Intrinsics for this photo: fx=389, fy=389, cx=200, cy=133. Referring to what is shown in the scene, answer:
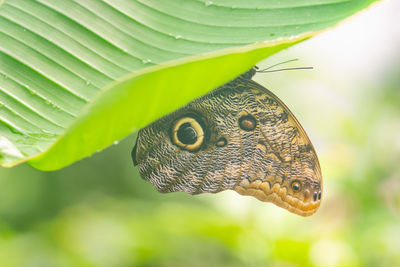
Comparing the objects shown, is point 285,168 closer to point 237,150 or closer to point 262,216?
point 237,150

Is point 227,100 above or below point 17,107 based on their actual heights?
above

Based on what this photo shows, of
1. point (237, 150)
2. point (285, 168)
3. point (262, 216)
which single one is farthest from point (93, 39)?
point (262, 216)

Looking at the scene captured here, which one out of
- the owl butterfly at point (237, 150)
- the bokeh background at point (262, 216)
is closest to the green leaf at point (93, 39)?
the owl butterfly at point (237, 150)

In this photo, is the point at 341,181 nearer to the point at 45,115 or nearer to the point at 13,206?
the point at 45,115

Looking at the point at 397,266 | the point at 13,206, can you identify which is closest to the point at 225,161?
the point at 397,266

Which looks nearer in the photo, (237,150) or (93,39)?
(93,39)

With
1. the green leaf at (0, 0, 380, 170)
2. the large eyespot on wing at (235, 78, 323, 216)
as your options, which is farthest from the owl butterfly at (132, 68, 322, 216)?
the green leaf at (0, 0, 380, 170)

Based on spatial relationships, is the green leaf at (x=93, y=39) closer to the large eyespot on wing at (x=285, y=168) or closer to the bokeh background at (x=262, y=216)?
the large eyespot on wing at (x=285, y=168)
